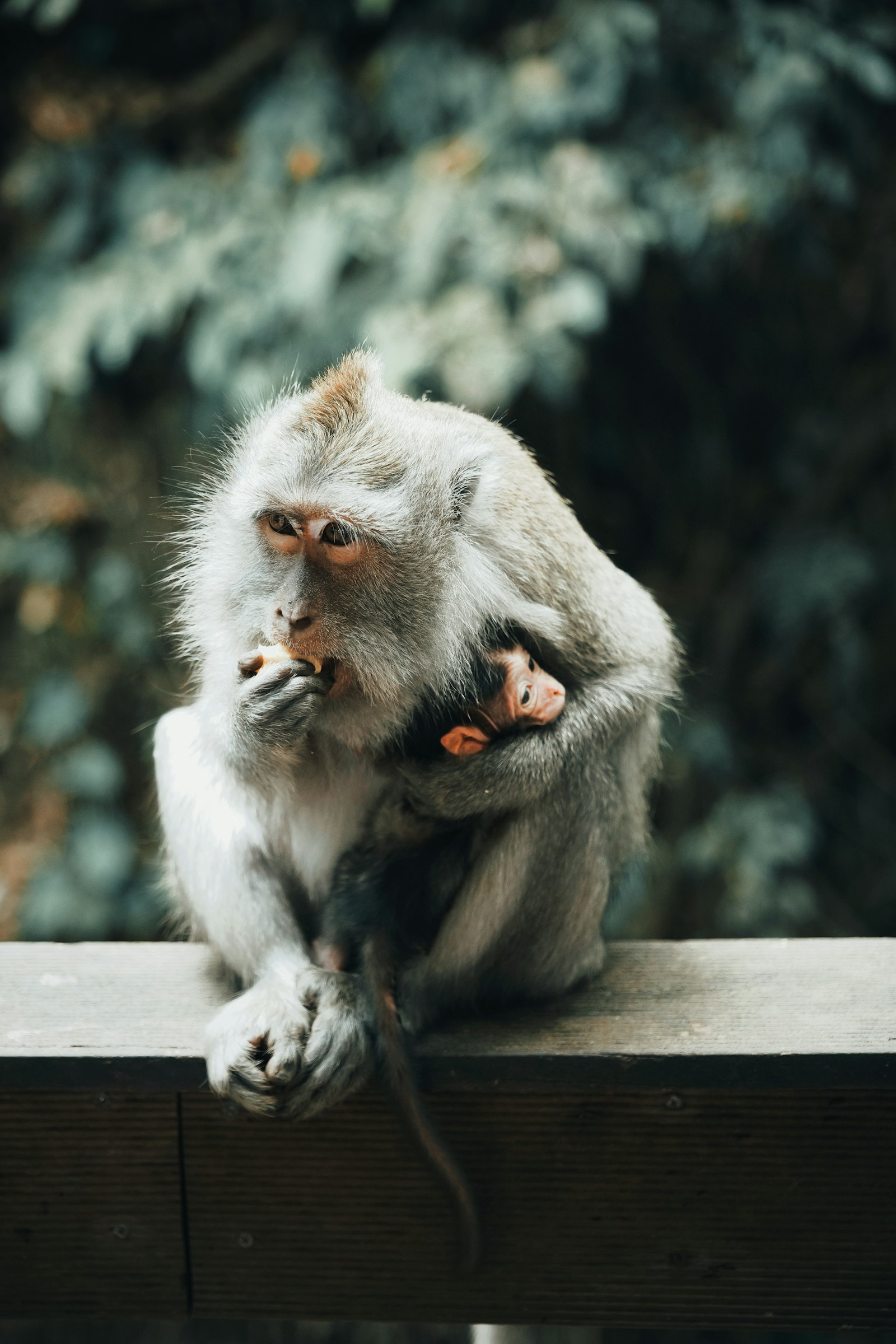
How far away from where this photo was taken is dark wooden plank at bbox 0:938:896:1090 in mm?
1758

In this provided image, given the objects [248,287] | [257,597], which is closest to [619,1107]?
[257,597]

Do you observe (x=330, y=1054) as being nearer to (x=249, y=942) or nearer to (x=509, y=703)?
(x=249, y=942)

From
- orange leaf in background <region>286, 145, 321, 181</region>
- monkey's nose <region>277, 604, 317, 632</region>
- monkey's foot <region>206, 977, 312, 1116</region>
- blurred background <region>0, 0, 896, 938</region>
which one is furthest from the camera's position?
orange leaf in background <region>286, 145, 321, 181</region>

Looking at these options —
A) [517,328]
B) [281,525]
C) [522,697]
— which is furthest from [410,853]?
[517,328]

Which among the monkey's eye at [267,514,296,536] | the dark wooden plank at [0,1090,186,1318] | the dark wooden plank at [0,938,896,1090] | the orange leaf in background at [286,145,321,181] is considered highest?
the orange leaf in background at [286,145,321,181]

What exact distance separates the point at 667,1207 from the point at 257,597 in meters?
1.10

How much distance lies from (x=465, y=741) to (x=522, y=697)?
0.37 ft

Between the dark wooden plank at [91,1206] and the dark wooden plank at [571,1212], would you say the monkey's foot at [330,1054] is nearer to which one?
the dark wooden plank at [571,1212]

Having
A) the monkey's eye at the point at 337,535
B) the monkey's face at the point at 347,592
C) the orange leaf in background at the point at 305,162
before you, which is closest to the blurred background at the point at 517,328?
the orange leaf in background at the point at 305,162

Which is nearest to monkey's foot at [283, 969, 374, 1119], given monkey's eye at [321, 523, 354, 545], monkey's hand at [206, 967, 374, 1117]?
monkey's hand at [206, 967, 374, 1117]

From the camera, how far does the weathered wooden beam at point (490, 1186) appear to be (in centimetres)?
179

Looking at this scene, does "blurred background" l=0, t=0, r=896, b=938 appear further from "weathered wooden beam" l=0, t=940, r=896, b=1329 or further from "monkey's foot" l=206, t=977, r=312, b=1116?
"monkey's foot" l=206, t=977, r=312, b=1116

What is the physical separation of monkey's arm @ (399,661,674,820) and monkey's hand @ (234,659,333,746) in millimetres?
182

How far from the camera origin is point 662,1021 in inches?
75.0
